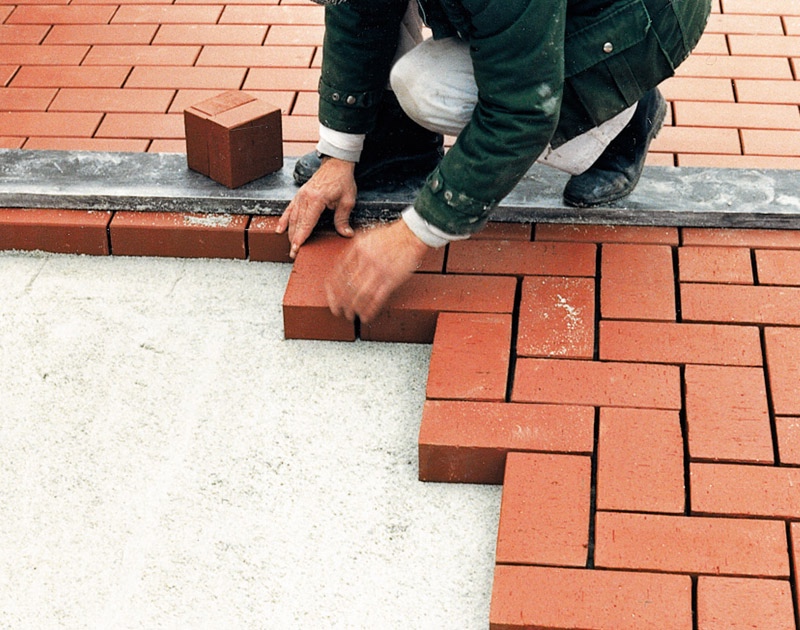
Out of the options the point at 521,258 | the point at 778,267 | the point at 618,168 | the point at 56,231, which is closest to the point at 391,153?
the point at 521,258

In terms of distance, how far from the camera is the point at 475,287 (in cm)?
293

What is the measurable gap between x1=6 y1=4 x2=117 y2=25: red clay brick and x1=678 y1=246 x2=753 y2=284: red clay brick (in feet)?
8.12

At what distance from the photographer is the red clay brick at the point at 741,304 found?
9.21ft

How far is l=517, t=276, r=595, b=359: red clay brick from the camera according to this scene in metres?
2.74

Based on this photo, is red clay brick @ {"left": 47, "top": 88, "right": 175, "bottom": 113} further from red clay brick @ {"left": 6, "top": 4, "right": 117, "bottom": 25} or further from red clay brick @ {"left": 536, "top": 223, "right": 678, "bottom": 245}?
red clay brick @ {"left": 536, "top": 223, "right": 678, "bottom": 245}

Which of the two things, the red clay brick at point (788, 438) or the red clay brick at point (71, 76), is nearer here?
the red clay brick at point (788, 438)

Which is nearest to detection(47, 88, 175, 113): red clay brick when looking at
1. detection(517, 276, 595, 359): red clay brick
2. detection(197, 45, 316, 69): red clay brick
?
detection(197, 45, 316, 69): red clay brick

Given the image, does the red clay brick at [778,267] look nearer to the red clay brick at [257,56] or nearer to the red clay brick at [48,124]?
the red clay brick at [257,56]

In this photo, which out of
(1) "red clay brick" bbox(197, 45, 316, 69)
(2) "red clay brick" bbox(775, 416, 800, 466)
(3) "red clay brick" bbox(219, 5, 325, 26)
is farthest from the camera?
(3) "red clay brick" bbox(219, 5, 325, 26)

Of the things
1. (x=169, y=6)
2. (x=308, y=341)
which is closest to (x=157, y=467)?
(x=308, y=341)

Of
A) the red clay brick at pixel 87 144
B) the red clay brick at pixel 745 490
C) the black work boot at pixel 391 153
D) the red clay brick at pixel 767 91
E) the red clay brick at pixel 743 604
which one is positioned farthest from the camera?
the red clay brick at pixel 767 91

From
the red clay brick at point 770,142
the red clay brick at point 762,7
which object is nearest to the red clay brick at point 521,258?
the red clay brick at point 770,142

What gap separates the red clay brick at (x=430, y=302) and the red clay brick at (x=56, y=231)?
0.88 m

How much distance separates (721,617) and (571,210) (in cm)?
132
